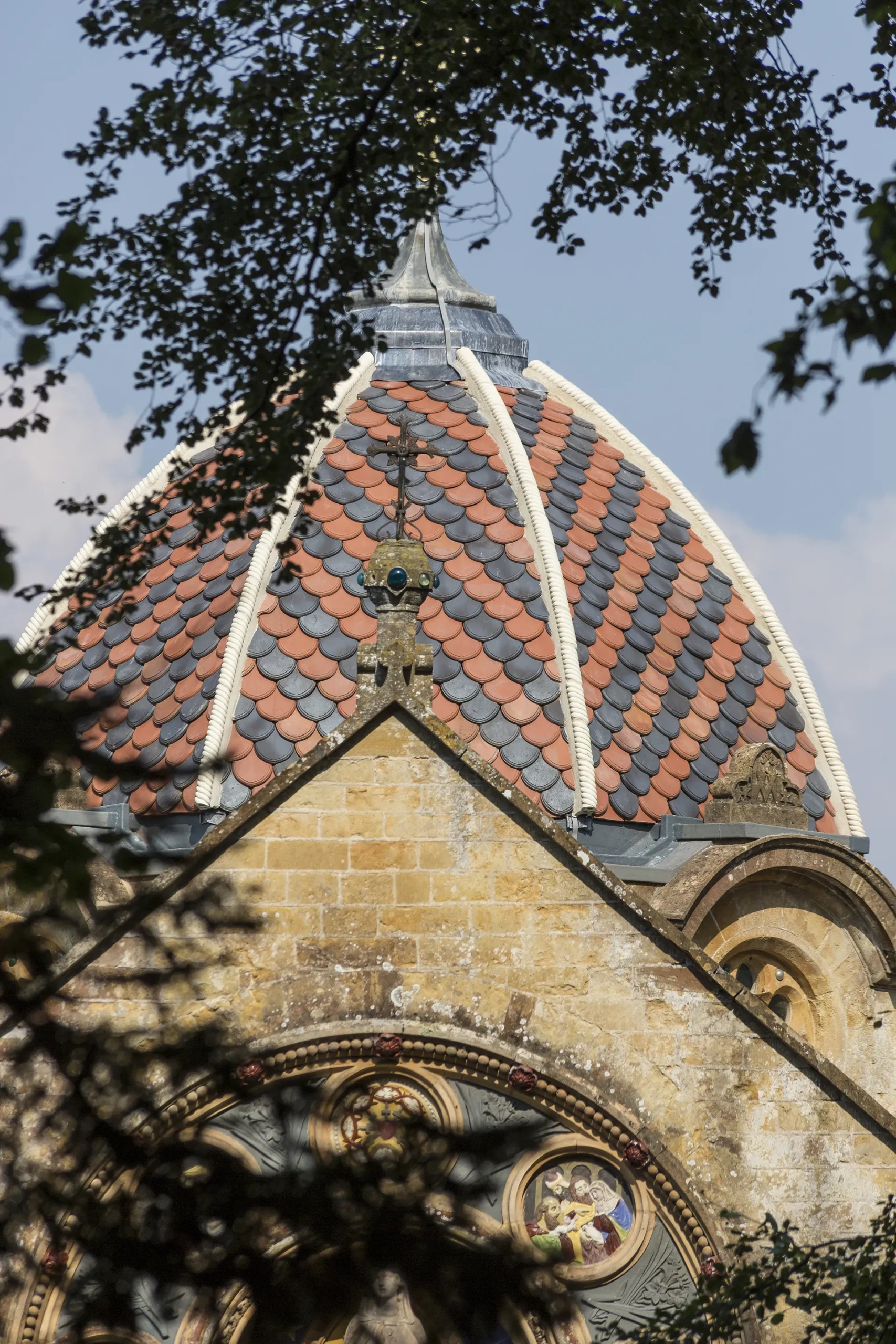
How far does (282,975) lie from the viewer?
10.1 meters

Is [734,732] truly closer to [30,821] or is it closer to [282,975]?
[282,975]

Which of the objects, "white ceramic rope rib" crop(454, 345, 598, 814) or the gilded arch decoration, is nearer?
the gilded arch decoration

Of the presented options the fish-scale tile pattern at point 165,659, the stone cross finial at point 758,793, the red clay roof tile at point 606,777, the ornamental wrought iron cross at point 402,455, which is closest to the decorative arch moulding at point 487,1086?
the ornamental wrought iron cross at point 402,455

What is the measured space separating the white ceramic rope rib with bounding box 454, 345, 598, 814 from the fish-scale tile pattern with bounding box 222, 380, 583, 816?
0.27 feet

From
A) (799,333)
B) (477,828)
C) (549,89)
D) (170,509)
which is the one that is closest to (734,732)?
(170,509)

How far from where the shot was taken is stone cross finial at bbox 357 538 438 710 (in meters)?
10.5

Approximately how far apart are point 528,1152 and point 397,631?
112 inches

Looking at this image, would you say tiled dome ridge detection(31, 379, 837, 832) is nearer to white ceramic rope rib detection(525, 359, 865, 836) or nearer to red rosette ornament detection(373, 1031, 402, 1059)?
white ceramic rope rib detection(525, 359, 865, 836)

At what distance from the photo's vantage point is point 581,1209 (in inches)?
406

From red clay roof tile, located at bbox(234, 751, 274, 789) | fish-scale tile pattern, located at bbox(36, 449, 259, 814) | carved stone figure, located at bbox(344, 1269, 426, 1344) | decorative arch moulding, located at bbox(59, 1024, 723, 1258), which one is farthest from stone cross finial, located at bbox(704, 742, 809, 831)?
carved stone figure, located at bbox(344, 1269, 426, 1344)

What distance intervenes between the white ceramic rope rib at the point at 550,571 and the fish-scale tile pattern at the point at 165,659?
7.70 ft

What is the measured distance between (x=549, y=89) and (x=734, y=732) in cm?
822

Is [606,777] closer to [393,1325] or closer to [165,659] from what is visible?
[165,659]

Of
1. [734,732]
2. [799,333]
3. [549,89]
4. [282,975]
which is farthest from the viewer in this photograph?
[734,732]
